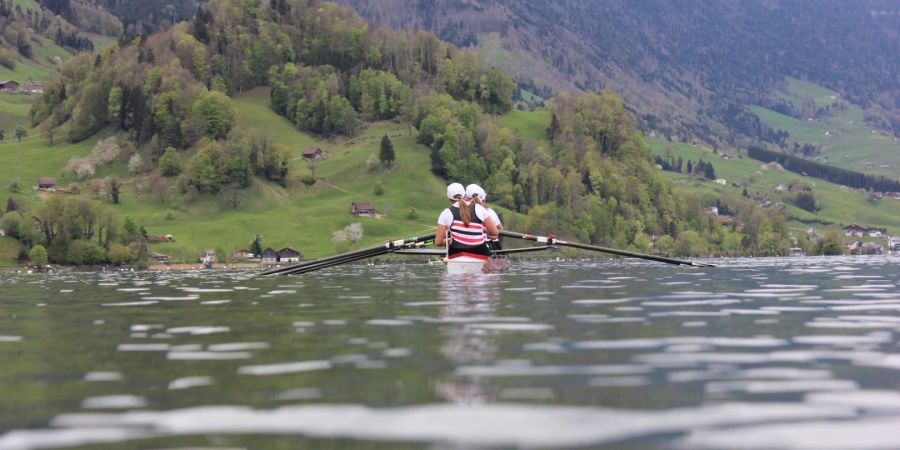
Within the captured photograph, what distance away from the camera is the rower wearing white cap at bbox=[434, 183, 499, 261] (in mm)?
36906

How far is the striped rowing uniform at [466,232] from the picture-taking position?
3744cm

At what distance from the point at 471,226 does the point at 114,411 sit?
1023 inches

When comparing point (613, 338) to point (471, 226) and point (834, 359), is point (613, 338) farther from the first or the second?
point (471, 226)

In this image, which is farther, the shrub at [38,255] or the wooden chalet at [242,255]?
the wooden chalet at [242,255]

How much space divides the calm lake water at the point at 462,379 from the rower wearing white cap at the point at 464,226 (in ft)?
35.9

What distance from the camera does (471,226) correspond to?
37875 mm

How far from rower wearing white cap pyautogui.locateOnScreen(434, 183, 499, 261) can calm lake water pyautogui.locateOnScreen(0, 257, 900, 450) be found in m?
10.9

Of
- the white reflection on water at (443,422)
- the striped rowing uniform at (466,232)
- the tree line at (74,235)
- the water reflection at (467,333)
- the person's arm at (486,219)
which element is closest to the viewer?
the white reflection on water at (443,422)

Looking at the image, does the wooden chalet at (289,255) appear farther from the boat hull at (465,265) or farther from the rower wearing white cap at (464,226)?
the rower wearing white cap at (464,226)

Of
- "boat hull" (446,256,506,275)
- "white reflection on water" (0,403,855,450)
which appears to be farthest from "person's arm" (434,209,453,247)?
"white reflection on water" (0,403,855,450)

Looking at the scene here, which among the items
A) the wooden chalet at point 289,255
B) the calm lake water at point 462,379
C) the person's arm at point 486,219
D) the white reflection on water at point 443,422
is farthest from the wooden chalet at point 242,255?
the white reflection on water at point 443,422

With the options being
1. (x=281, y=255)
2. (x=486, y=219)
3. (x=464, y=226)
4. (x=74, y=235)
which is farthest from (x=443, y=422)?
(x=281, y=255)

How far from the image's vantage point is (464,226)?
3784cm

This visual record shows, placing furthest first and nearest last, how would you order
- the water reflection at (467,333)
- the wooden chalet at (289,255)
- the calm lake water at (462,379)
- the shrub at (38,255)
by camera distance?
the wooden chalet at (289,255), the shrub at (38,255), the water reflection at (467,333), the calm lake water at (462,379)
